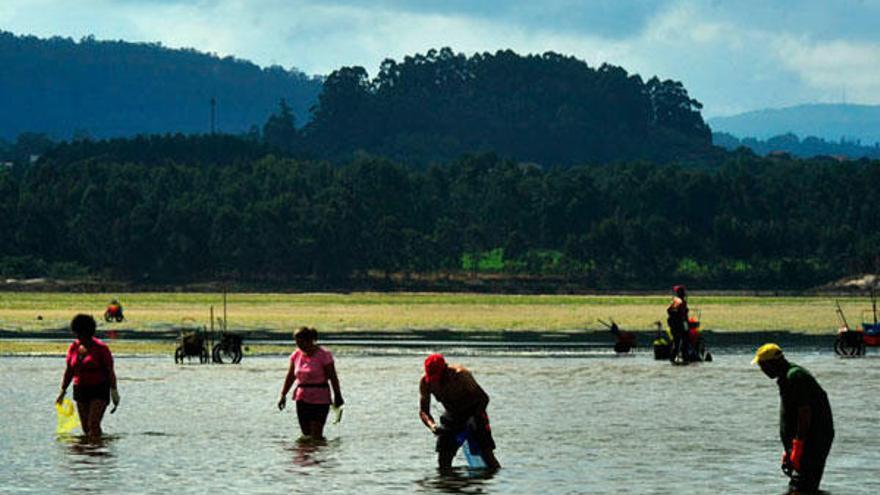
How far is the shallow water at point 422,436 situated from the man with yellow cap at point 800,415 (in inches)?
70.1

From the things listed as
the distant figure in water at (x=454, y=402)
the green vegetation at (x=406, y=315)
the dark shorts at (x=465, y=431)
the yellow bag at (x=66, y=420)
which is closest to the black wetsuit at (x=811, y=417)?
the distant figure in water at (x=454, y=402)

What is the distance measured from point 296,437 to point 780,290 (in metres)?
165

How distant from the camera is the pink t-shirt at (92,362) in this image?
26.0 m

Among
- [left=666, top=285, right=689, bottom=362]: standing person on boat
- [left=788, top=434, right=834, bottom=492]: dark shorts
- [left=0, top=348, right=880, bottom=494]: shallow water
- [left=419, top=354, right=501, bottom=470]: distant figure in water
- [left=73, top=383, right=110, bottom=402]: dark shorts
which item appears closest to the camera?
[left=788, top=434, right=834, bottom=492]: dark shorts

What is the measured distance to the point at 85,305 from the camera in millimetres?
116062

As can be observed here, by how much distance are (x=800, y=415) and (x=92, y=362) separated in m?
11.3

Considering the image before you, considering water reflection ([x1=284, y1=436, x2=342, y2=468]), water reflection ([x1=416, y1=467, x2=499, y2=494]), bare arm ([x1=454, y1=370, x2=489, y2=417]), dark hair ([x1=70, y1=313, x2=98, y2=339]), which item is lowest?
water reflection ([x1=416, y1=467, x2=499, y2=494])

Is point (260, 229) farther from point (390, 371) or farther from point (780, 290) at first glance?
point (390, 371)

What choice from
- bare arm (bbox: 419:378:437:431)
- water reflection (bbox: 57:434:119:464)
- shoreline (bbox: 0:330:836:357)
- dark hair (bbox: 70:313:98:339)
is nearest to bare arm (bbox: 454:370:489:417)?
bare arm (bbox: 419:378:437:431)

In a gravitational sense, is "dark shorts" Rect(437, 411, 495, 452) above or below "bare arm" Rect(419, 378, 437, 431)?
below

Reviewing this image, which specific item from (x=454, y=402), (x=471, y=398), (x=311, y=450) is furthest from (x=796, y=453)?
(x=311, y=450)

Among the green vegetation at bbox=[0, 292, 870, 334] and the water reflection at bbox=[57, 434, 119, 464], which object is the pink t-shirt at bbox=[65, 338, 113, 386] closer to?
the water reflection at bbox=[57, 434, 119, 464]

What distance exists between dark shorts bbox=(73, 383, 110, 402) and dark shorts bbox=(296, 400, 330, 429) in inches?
118

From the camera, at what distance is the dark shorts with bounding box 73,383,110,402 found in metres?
26.4
